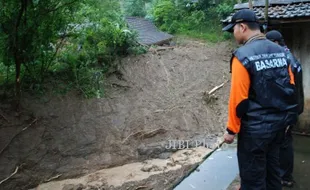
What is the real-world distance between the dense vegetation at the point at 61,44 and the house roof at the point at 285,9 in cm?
427

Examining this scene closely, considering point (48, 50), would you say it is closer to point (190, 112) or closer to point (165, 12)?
point (190, 112)

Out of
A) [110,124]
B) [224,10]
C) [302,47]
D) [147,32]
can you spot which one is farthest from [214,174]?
[224,10]

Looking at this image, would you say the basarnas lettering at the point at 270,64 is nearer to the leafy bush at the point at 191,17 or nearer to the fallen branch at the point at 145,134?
the fallen branch at the point at 145,134

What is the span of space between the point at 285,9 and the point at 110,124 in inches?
212

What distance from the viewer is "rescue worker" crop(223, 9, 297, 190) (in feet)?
8.55

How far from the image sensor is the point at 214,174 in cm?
495

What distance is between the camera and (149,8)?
22359 mm

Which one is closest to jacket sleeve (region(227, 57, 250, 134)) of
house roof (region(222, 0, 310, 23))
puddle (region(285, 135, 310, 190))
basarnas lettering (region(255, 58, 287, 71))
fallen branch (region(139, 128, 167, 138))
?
basarnas lettering (region(255, 58, 287, 71))

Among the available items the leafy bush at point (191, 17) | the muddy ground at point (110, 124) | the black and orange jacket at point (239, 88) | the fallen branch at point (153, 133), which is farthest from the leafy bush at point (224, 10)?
the black and orange jacket at point (239, 88)

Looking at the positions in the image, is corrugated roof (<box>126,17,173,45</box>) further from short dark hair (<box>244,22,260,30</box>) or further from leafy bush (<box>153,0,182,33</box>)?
short dark hair (<box>244,22,260,30</box>)

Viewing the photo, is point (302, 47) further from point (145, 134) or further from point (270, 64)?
point (145, 134)

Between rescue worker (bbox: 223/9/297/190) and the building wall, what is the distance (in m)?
3.94

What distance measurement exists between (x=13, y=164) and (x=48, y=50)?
325 cm

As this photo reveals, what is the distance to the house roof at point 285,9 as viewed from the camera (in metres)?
5.53
